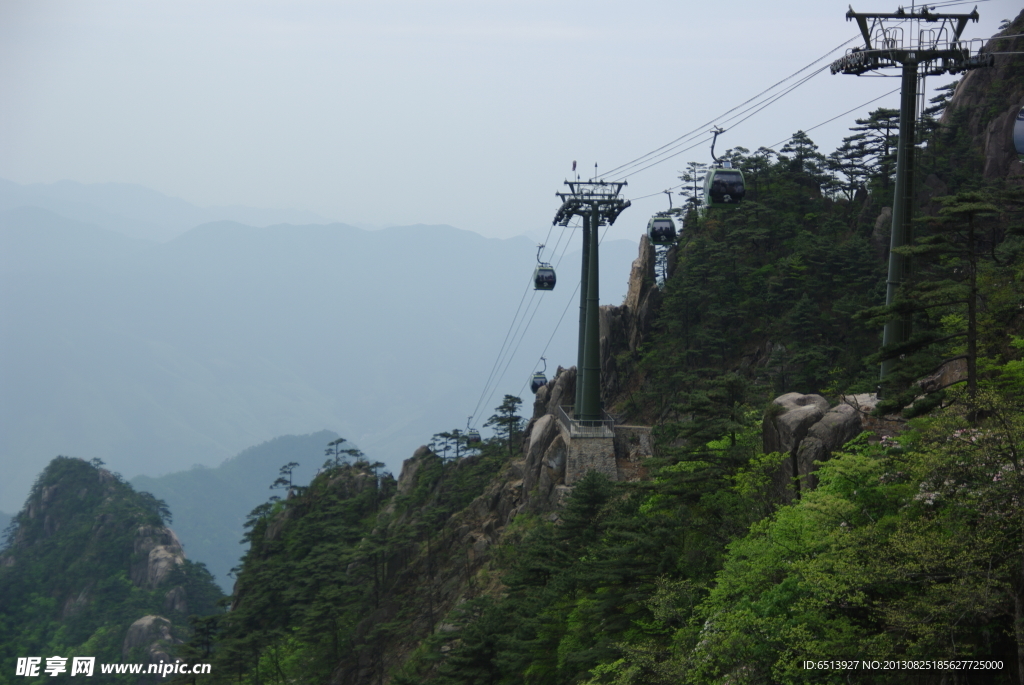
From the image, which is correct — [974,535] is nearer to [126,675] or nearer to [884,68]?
[884,68]

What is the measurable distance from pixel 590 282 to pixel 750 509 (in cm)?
2223

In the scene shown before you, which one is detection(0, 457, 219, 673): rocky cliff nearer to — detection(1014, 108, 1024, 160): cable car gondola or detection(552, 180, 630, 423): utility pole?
detection(552, 180, 630, 423): utility pole

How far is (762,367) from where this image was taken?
45.3 m

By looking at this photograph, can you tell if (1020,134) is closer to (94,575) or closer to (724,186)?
(724,186)

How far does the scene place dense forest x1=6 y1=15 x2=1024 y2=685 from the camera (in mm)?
14609

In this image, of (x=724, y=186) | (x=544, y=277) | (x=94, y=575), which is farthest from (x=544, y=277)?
(x=94, y=575)

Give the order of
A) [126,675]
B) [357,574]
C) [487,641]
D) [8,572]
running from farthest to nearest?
[8,572] → [126,675] → [357,574] → [487,641]

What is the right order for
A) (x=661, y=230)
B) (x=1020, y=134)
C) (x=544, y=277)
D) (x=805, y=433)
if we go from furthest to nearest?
1. (x=544, y=277)
2. (x=661, y=230)
3. (x=1020, y=134)
4. (x=805, y=433)

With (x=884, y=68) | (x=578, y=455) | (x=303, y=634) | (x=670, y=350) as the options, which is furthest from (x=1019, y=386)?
(x=303, y=634)

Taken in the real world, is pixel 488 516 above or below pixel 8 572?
above

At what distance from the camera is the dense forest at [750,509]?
1461 cm

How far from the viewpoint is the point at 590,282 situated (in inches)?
1738

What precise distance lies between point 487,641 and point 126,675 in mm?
71752

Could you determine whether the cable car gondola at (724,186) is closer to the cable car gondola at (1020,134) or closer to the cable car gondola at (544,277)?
the cable car gondola at (1020,134)
